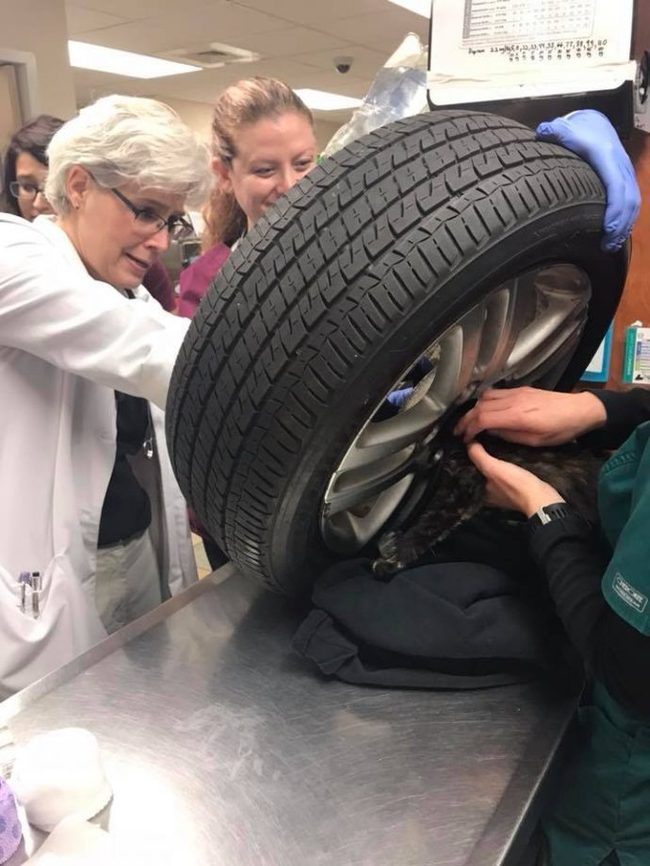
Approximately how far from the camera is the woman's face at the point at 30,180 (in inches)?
83.2

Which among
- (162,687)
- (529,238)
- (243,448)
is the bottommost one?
(162,687)

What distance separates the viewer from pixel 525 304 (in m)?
0.91

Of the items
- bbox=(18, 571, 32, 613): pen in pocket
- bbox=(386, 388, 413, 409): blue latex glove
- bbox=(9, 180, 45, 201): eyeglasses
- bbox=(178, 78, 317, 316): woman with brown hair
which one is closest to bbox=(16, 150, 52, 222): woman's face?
bbox=(9, 180, 45, 201): eyeglasses

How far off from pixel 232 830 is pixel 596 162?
747 mm

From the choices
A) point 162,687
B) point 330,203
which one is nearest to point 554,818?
point 162,687

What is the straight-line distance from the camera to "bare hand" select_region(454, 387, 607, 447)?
87 centimetres

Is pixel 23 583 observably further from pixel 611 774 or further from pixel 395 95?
pixel 395 95

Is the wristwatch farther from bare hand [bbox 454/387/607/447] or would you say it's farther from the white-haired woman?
the white-haired woman

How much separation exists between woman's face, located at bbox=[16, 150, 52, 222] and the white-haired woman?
0.91 m

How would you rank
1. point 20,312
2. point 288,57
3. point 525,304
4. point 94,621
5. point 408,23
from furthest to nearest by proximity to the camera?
point 288,57 → point 408,23 → point 94,621 → point 20,312 → point 525,304

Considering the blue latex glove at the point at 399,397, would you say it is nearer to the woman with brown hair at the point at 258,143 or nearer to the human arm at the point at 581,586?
the human arm at the point at 581,586

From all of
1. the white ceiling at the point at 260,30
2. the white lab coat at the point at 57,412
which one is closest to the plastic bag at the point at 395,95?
the white lab coat at the point at 57,412

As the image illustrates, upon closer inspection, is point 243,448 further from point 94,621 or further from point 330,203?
point 94,621

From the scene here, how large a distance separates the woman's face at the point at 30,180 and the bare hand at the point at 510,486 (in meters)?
1.64
